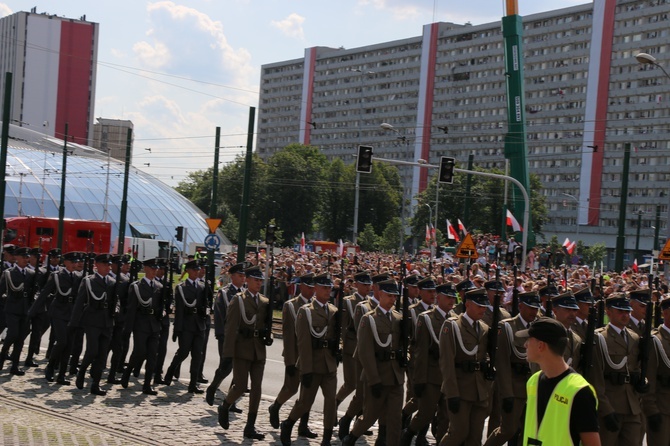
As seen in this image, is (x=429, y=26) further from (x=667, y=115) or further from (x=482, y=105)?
(x=667, y=115)

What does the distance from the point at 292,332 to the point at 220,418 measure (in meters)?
1.28

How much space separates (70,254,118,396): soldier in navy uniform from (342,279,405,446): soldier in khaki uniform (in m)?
5.07

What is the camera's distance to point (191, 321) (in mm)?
13578

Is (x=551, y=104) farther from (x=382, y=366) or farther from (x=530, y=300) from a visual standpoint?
(x=382, y=366)

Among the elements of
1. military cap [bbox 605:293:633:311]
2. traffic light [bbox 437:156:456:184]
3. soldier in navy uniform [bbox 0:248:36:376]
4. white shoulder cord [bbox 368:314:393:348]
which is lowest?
soldier in navy uniform [bbox 0:248:36:376]

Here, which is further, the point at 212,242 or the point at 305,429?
the point at 212,242

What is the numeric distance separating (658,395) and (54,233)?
47048mm

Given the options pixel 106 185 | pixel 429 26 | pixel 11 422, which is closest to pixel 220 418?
pixel 11 422

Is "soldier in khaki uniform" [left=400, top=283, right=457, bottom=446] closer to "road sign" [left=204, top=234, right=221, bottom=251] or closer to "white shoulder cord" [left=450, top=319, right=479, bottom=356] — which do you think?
"white shoulder cord" [left=450, top=319, right=479, bottom=356]

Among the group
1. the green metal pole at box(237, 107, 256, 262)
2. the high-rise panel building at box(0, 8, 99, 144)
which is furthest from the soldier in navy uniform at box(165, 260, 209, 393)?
the high-rise panel building at box(0, 8, 99, 144)

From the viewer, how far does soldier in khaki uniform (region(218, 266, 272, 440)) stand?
1083cm

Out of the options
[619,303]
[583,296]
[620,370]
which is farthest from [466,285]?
[620,370]

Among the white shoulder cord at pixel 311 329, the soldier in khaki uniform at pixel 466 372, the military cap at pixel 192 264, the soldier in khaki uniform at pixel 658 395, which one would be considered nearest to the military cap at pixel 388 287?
the soldier in khaki uniform at pixel 466 372

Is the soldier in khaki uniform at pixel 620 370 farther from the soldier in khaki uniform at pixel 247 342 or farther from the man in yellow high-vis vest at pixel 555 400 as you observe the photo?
the soldier in khaki uniform at pixel 247 342
